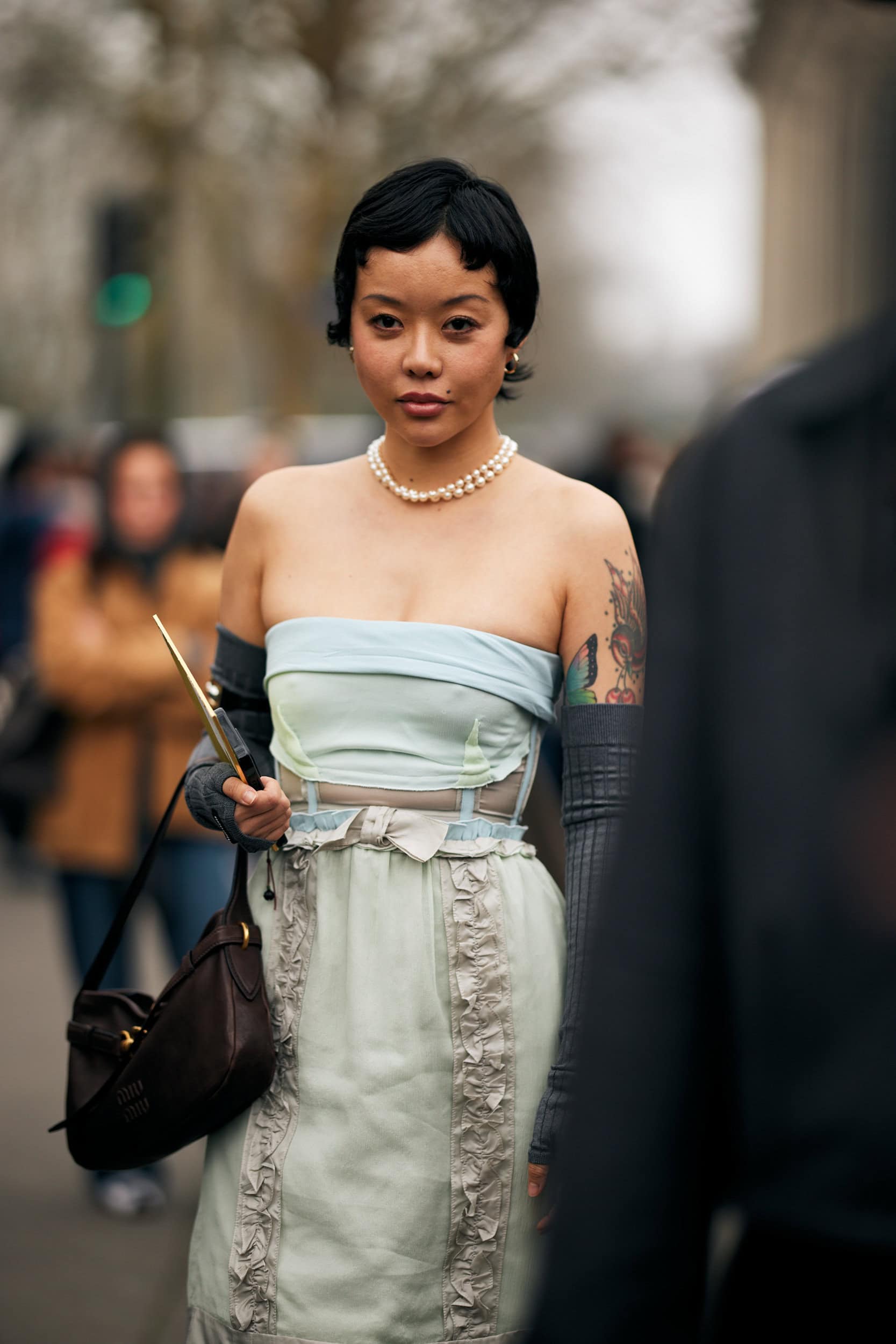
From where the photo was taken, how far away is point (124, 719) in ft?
14.8

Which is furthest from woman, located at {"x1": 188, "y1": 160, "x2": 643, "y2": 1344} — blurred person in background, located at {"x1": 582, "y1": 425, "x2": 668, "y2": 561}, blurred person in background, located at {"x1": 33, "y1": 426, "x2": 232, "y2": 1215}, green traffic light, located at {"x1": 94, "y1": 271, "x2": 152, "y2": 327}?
green traffic light, located at {"x1": 94, "y1": 271, "x2": 152, "y2": 327}

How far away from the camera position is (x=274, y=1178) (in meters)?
2.02

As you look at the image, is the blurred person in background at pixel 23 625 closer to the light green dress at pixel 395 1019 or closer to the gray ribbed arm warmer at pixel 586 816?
the light green dress at pixel 395 1019

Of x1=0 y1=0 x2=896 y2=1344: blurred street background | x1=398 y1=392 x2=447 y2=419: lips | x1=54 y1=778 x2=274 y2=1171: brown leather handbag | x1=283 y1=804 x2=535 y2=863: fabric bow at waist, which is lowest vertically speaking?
x1=54 y1=778 x2=274 y2=1171: brown leather handbag

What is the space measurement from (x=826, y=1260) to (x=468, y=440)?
1470 millimetres

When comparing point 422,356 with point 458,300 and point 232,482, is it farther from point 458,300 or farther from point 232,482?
point 232,482

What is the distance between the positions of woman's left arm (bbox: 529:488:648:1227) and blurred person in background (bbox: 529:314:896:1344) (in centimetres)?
108

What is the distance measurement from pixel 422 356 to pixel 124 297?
1200 cm

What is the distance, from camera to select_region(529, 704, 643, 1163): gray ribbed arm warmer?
6.57 ft

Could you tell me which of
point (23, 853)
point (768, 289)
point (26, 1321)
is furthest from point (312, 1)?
point (26, 1321)

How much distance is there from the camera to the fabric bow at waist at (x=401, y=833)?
6.68 feet

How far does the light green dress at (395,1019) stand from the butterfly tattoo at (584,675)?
0.04m

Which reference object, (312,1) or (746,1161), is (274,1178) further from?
(312,1)

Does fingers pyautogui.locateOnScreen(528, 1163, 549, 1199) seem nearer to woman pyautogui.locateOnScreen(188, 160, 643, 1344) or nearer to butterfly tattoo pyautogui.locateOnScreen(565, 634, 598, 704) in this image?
woman pyautogui.locateOnScreen(188, 160, 643, 1344)
